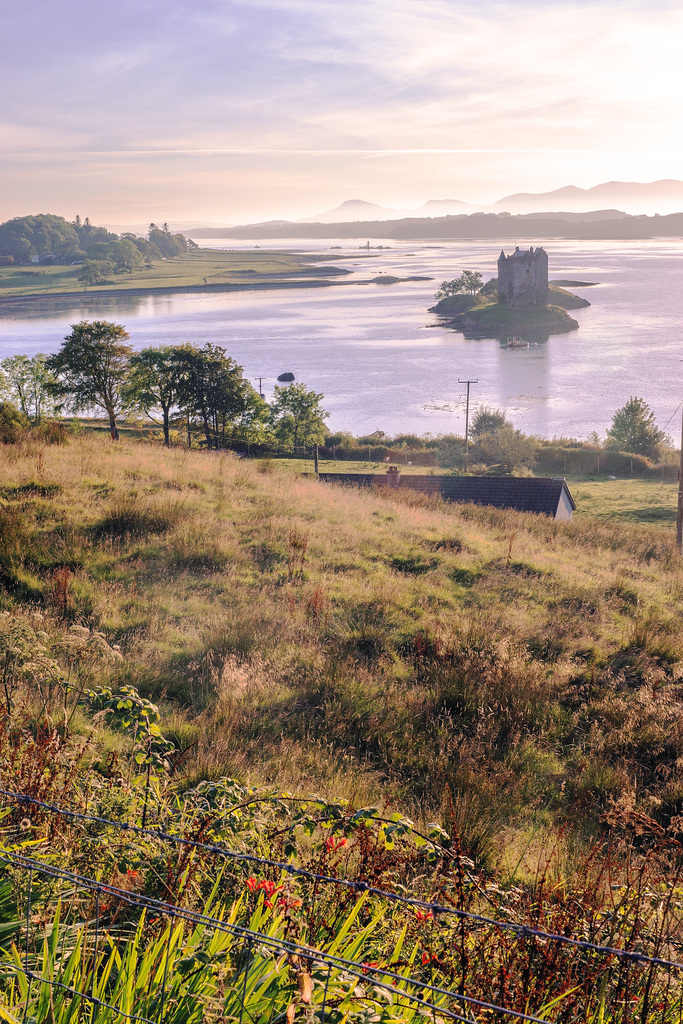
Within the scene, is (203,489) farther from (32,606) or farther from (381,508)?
(32,606)

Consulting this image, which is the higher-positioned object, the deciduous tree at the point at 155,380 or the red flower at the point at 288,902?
the deciduous tree at the point at 155,380

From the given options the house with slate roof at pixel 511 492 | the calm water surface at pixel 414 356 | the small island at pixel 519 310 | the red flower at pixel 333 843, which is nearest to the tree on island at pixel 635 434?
the calm water surface at pixel 414 356

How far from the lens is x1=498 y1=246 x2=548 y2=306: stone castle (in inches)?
5689

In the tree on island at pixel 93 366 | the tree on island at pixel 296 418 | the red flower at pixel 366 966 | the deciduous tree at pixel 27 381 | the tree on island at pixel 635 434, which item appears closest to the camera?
the red flower at pixel 366 966

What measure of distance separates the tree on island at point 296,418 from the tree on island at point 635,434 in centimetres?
2584

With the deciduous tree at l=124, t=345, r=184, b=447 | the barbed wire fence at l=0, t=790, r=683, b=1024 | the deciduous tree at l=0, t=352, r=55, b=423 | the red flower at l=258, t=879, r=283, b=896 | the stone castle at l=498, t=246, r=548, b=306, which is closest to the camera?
the barbed wire fence at l=0, t=790, r=683, b=1024

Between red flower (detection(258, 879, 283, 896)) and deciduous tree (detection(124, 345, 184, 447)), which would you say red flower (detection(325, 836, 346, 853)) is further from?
deciduous tree (detection(124, 345, 184, 447))

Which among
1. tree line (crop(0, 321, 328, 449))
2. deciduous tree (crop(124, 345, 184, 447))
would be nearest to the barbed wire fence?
tree line (crop(0, 321, 328, 449))

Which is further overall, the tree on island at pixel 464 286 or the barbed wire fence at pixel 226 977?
the tree on island at pixel 464 286

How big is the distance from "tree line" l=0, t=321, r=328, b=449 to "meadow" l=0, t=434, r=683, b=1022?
35.5 m

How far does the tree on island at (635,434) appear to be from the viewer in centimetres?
6134

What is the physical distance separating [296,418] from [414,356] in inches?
2238

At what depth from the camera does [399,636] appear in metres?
7.68

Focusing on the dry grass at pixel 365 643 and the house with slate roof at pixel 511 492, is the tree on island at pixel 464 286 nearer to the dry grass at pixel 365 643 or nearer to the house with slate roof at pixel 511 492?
the house with slate roof at pixel 511 492
